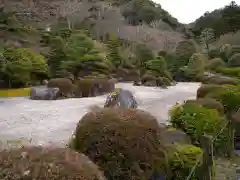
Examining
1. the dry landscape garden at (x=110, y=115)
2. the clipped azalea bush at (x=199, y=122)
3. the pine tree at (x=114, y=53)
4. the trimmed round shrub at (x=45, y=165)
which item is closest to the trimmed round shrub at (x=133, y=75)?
the dry landscape garden at (x=110, y=115)

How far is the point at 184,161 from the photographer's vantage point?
5008 millimetres

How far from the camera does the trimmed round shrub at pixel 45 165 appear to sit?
2354mm

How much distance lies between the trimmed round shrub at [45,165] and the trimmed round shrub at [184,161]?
96.6 inches

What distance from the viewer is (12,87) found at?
1661 cm

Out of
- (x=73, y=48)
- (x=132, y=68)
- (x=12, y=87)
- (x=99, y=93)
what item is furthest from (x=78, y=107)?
(x=132, y=68)

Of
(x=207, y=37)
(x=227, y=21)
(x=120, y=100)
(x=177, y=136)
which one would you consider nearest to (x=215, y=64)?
(x=207, y=37)

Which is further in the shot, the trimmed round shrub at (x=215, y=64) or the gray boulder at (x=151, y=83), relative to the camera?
the trimmed round shrub at (x=215, y=64)

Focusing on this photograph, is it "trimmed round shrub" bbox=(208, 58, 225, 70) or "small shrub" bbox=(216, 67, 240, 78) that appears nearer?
"small shrub" bbox=(216, 67, 240, 78)

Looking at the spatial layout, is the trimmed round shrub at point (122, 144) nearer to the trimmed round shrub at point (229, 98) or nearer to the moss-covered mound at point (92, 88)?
the trimmed round shrub at point (229, 98)

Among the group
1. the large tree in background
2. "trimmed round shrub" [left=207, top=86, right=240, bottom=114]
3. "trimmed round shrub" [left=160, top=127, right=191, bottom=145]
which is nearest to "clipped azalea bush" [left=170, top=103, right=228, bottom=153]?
"trimmed round shrub" [left=160, top=127, right=191, bottom=145]

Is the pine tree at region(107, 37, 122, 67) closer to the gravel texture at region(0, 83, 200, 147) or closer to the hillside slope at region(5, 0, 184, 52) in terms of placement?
the hillside slope at region(5, 0, 184, 52)

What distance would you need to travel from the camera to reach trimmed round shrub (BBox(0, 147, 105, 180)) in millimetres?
2354

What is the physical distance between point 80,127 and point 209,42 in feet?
114

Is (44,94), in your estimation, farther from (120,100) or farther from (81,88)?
(120,100)
